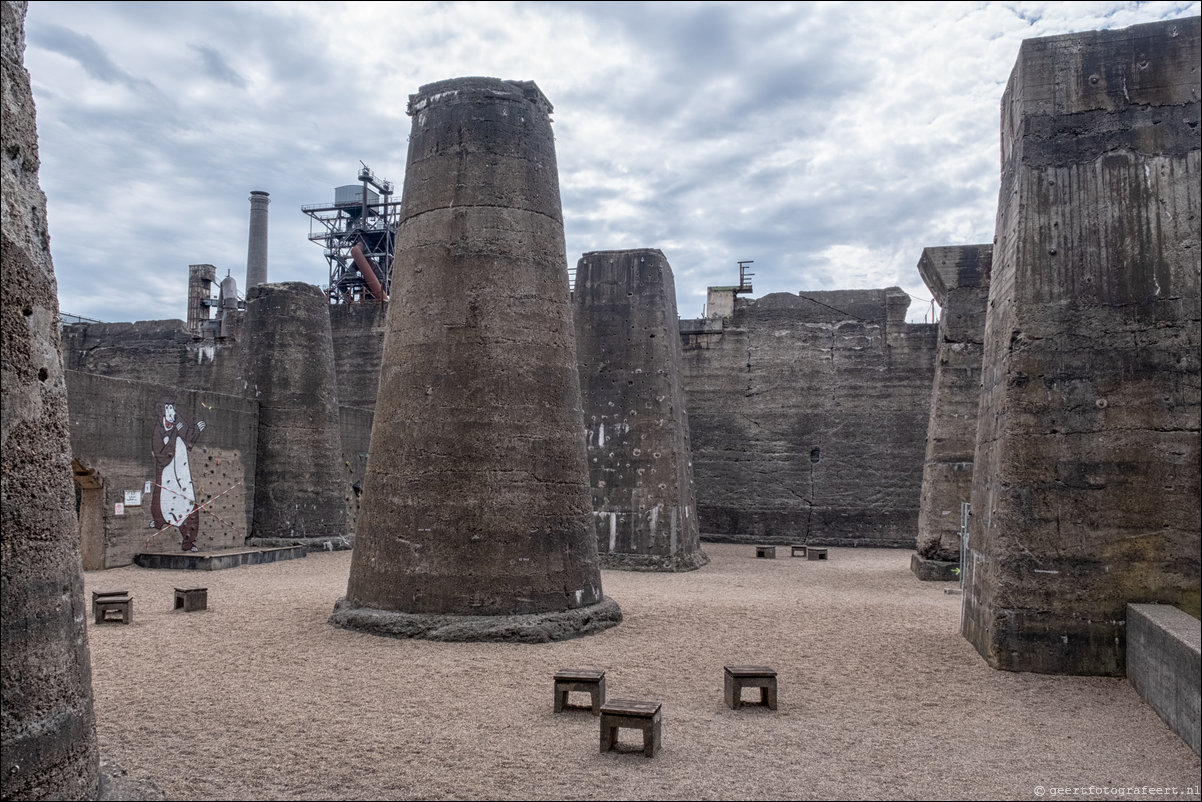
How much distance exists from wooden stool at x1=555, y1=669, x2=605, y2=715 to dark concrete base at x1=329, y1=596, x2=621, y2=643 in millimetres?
2161

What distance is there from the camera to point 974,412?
550 inches

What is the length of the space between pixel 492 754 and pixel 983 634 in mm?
4495

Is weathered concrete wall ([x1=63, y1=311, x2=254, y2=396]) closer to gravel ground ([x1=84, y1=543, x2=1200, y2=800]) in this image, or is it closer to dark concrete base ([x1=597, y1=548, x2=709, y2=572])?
dark concrete base ([x1=597, y1=548, x2=709, y2=572])

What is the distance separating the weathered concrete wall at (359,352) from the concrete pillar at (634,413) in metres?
10.1

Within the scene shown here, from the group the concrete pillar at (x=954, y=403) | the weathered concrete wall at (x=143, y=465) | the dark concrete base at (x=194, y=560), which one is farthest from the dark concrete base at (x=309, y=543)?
the concrete pillar at (x=954, y=403)

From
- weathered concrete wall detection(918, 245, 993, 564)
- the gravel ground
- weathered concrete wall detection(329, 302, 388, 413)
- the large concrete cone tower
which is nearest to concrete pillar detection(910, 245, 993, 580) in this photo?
weathered concrete wall detection(918, 245, 993, 564)

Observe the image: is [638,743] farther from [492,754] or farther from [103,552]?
[103,552]

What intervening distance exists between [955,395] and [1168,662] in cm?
925

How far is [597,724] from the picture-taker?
534 cm

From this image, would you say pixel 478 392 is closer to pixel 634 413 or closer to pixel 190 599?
pixel 190 599

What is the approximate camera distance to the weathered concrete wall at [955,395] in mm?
13969

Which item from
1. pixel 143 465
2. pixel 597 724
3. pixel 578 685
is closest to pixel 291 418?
pixel 143 465

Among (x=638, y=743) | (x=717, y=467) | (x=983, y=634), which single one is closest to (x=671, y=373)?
(x=717, y=467)

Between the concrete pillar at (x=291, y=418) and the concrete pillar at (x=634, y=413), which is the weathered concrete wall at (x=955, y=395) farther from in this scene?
the concrete pillar at (x=291, y=418)
